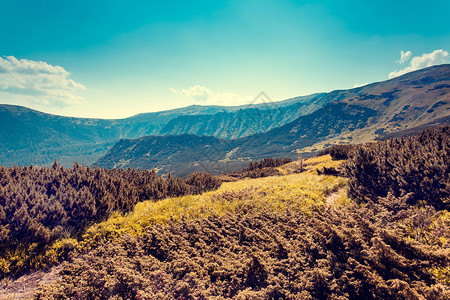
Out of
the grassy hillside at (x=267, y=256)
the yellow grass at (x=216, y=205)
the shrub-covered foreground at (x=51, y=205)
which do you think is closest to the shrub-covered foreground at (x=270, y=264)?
the grassy hillside at (x=267, y=256)

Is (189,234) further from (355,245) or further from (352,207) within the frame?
(352,207)

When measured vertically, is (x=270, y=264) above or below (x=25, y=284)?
above

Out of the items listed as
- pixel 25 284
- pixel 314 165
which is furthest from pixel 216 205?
pixel 314 165

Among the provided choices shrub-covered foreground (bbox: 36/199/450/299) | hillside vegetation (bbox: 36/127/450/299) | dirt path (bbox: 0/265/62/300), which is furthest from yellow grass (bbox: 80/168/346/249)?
dirt path (bbox: 0/265/62/300)

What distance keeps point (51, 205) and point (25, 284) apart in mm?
2504

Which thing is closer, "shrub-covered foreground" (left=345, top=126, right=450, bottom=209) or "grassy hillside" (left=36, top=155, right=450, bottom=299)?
"grassy hillside" (left=36, top=155, right=450, bottom=299)

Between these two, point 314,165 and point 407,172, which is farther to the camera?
point 314,165

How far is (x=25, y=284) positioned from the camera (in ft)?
18.8

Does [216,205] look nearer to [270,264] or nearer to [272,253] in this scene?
[272,253]

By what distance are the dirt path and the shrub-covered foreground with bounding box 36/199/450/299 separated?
0.79m

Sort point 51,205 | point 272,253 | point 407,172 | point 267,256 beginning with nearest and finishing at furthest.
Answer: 1. point 267,256
2. point 272,253
3. point 51,205
4. point 407,172

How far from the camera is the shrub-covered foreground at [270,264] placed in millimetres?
4324

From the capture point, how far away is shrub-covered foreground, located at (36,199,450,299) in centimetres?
432

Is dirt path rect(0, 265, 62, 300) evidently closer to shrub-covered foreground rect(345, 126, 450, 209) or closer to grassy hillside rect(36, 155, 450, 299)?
grassy hillside rect(36, 155, 450, 299)
